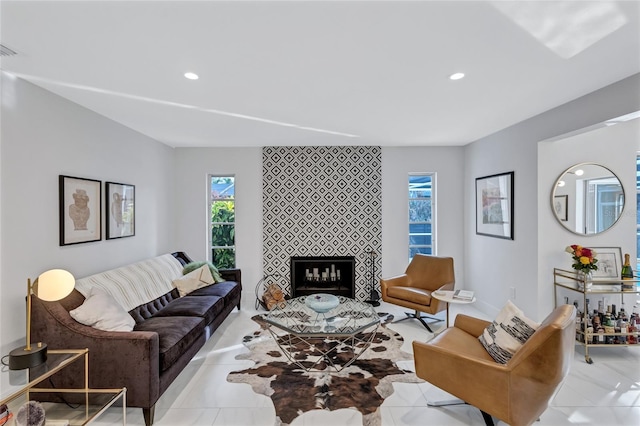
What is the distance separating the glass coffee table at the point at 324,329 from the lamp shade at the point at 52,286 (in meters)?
1.55

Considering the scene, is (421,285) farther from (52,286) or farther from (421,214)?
(52,286)

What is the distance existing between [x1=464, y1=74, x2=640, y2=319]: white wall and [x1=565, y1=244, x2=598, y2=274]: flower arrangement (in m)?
0.25

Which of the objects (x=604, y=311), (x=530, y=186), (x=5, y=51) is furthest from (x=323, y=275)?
(x=5, y=51)

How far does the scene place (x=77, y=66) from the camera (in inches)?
87.4

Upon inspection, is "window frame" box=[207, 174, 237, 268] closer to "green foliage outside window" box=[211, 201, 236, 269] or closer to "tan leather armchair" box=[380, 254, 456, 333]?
"green foliage outside window" box=[211, 201, 236, 269]

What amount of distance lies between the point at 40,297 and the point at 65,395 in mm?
812

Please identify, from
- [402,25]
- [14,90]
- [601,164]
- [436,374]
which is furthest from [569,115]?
[14,90]

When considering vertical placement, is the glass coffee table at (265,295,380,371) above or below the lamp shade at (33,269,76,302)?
below

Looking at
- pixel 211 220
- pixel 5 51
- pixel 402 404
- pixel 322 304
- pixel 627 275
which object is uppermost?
pixel 5 51

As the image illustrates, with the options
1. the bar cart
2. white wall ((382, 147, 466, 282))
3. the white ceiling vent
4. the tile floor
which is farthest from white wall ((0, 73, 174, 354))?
the bar cart

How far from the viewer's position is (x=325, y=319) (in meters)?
2.98

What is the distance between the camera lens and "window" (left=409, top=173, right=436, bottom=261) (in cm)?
526

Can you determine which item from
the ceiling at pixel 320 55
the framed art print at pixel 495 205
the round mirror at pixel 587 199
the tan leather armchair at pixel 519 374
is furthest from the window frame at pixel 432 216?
the tan leather armchair at pixel 519 374

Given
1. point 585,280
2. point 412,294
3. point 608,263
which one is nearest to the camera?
point 585,280
